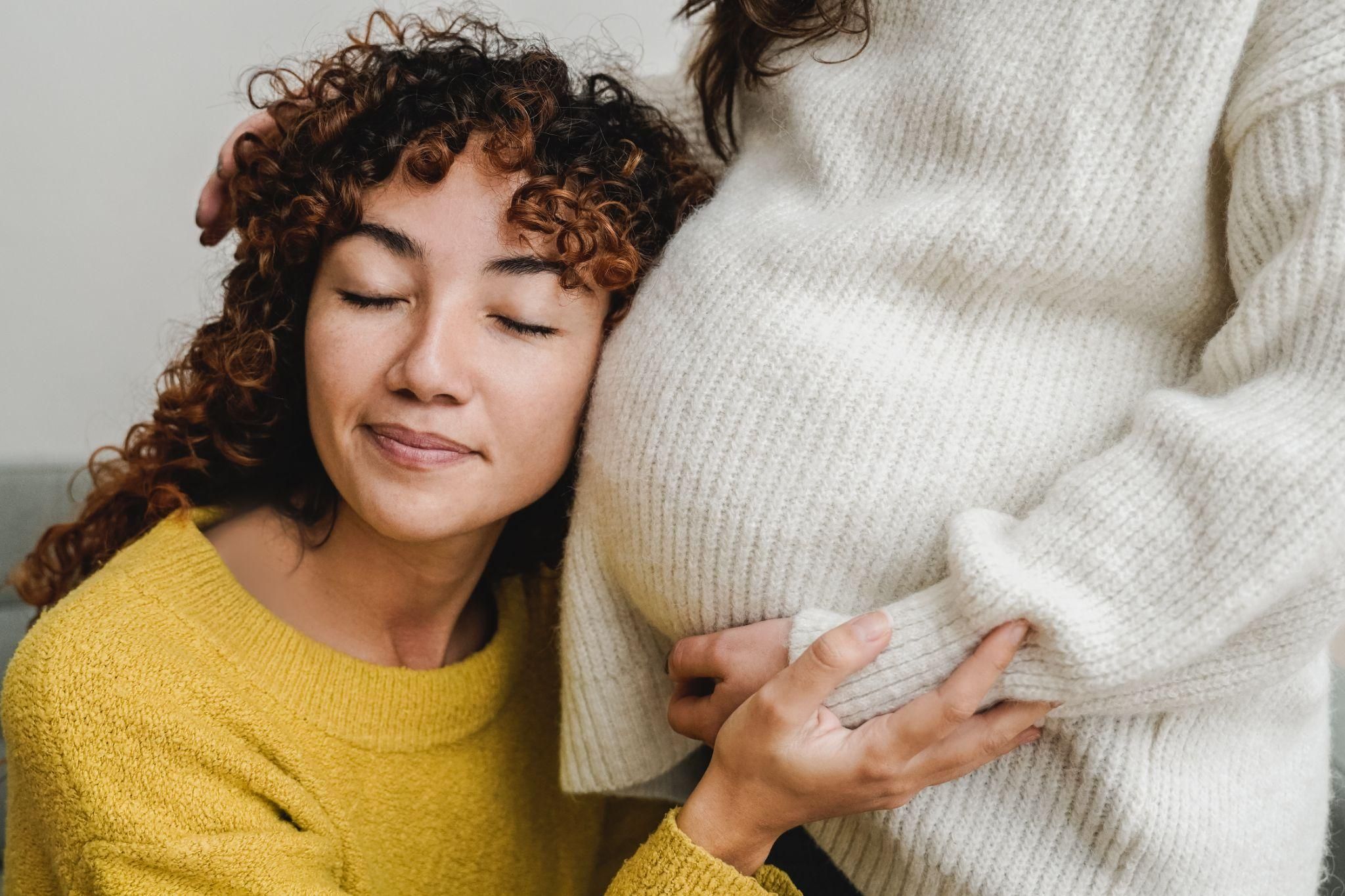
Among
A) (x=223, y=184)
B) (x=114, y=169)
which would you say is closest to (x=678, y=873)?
(x=223, y=184)

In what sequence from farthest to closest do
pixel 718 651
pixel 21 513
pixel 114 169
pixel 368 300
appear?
pixel 114 169 < pixel 21 513 < pixel 368 300 < pixel 718 651

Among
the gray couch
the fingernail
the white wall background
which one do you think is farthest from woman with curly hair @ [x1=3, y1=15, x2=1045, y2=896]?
the white wall background

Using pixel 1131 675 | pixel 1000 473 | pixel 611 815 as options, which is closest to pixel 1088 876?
pixel 1131 675

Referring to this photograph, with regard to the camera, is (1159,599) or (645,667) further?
(645,667)

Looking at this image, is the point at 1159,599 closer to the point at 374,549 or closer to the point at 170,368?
the point at 374,549

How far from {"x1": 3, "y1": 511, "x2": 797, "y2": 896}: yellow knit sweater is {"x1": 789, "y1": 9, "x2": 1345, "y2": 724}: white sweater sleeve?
340 millimetres

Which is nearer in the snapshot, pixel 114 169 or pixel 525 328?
pixel 525 328

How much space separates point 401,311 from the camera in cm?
107

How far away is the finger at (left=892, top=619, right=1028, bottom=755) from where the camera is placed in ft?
2.72

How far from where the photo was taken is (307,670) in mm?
1176

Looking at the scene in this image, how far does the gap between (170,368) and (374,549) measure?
1.12 ft

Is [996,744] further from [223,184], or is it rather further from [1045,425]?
[223,184]

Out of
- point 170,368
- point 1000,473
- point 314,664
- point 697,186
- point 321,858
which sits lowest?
point 321,858

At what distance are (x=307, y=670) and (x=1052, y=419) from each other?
31.5 inches
